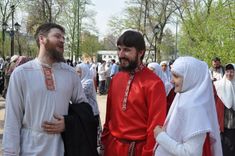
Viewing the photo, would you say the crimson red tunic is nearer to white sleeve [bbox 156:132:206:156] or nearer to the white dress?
white sleeve [bbox 156:132:206:156]

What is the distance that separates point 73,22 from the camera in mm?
44531

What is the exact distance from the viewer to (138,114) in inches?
144

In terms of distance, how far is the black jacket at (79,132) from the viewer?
11.6ft

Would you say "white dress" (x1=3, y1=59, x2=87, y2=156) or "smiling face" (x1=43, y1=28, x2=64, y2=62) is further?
"smiling face" (x1=43, y1=28, x2=64, y2=62)

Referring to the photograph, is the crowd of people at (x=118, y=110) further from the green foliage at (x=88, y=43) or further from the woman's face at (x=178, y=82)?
the green foliage at (x=88, y=43)

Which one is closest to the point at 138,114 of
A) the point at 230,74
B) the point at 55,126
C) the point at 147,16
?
the point at 55,126

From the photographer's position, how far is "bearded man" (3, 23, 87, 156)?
3385mm

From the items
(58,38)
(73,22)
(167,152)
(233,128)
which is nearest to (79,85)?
(58,38)

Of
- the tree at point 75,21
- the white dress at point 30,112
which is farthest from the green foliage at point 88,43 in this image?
the white dress at point 30,112

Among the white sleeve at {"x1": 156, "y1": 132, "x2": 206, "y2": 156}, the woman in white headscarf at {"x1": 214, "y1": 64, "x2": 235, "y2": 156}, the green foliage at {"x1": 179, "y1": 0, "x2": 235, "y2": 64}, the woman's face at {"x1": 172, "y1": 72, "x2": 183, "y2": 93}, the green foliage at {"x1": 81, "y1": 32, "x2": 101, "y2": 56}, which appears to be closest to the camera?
the white sleeve at {"x1": 156, "y1": 132, "x2": 206, "y2": 156}

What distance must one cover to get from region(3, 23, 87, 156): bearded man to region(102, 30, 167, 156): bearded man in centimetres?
49

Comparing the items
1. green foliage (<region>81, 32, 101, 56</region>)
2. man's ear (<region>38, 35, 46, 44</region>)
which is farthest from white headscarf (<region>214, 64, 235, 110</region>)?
green foliage (<region>81, 32, 101, 56</region>)

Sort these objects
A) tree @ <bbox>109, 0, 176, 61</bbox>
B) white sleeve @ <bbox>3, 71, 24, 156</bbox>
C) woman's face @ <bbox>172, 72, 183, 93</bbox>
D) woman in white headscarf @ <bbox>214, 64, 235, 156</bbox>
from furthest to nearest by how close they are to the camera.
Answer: tree @ <bbox>109, 0, 176, 61</bbox> → woman in white headscarf @ <bbox>214, 64, 235, 156</bbox> → woman's face @ <bbox>172, 72, 183, 93</bbox> → white sleeve @ <bbox>3, 71, 24, 156</bbox>

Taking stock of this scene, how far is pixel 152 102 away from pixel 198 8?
25.4m
